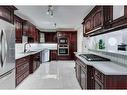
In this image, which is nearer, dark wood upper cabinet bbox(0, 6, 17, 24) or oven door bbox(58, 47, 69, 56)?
dark wood upper cabinet bbox(0, 6, 17, 24)

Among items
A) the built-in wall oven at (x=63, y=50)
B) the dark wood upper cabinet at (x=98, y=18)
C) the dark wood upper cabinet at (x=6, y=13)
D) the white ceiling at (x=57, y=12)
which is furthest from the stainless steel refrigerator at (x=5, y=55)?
the built-in wall oven at (x=63, y=50)

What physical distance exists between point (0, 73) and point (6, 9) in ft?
4.71

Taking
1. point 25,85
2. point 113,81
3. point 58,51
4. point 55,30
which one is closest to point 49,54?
point 58,51

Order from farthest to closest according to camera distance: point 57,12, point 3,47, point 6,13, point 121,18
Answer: point 57,12 < point 6,13 < point 3,47 < point 121,18

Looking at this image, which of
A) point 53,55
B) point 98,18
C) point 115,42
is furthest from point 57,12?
point 53,55

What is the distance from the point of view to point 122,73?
7.36 feet

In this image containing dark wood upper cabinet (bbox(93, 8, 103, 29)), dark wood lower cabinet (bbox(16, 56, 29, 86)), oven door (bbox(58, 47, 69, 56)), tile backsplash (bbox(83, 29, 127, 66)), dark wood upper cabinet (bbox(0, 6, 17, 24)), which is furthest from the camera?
oven door (bbox(58, 47, 69, 56))

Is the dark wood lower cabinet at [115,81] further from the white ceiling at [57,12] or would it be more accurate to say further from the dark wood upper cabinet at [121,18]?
the white ceiling at [57,12]

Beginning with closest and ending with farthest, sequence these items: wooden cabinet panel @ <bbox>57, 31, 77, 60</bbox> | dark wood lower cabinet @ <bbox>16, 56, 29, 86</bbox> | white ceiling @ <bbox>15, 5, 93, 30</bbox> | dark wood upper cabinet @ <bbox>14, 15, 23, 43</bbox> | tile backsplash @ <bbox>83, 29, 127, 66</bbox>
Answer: tile backsplash @ <bbox>83, 29, 127, 66</bbox> → dark wood lower cabinet @ <bbox>16, 56, 29, 86</bbox> → white ceiling @ <bbox>15, 5, 93, 30</bbox> → dark wood upper cabinet @ <bbox>14, 15, 23, 43</bbox> → wooden cabinet panel @ <bbox>57, 31, 77, 60</bbox>

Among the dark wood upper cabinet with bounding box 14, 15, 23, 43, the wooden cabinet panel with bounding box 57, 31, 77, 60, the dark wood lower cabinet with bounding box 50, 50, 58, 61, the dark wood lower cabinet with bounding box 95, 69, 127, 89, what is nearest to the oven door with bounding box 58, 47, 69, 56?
the wooden cabinet panel with bounding box 57, 31, 77, 60

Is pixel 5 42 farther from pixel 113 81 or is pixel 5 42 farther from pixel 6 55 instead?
pixel 113 81

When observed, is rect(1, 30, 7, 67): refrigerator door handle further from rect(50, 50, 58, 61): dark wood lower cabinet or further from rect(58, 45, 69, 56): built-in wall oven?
rect(50, 50, 58, 61): dark wood lower cabinet

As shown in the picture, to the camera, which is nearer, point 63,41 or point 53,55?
point 63,41

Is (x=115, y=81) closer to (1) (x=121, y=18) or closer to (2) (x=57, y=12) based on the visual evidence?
(1) (x=121, y=18)
